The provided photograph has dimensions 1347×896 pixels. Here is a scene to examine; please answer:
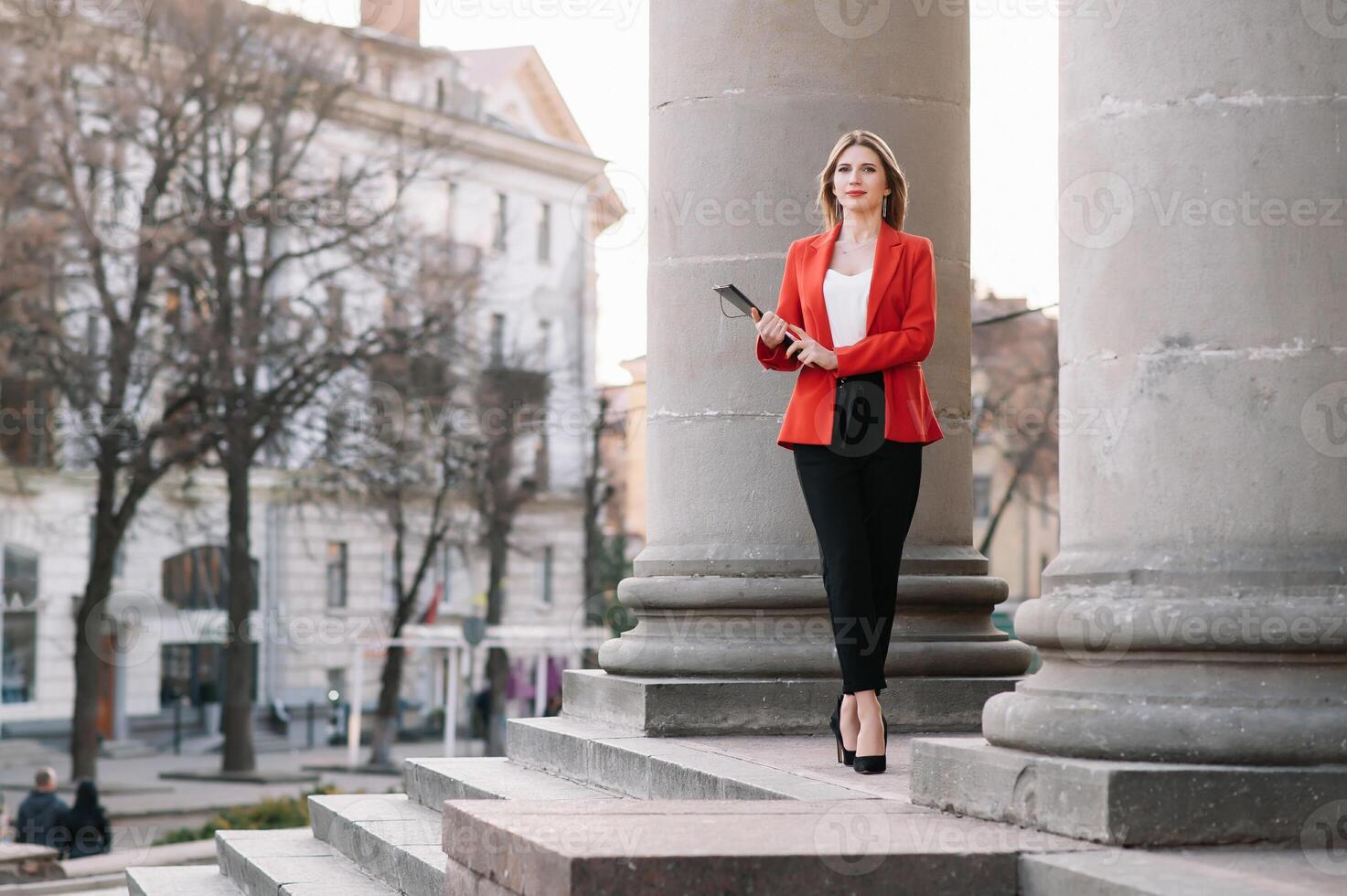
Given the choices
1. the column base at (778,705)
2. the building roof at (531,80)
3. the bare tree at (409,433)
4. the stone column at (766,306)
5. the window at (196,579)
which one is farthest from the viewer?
the building roof at (531,80)

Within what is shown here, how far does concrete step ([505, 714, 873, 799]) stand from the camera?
20.7 feet

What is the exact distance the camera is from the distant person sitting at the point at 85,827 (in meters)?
17.6

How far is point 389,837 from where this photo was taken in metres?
7.74

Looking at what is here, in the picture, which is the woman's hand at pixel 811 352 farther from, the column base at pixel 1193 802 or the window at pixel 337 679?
the window at pixel 337 679

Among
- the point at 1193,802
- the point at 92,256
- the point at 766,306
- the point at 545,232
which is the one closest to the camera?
the point at 1193,802

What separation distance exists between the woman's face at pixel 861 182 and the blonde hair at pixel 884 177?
0.06 feet

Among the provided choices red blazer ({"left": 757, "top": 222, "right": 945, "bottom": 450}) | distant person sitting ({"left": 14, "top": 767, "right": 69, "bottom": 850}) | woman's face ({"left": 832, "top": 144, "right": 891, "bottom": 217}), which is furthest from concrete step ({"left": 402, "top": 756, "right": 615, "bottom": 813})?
distant person sitting ({"left": 14, "top": 767, "right": 69, "bottom": 850})

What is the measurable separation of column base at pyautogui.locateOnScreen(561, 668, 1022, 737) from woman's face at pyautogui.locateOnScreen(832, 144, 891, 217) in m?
2.46

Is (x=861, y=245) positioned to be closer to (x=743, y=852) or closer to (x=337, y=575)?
(x=743, y=852)

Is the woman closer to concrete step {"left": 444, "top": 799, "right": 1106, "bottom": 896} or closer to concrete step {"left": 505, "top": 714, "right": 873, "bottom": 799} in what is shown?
concrete step {"left": 505, "top": 714, "right": 873, "bottom": 799}

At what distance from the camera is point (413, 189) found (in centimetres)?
4903

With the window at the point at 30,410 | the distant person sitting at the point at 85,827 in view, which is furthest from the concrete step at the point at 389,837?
the window at the point at 30,410

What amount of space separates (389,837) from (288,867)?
0.76 meters

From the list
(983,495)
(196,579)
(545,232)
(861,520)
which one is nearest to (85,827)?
(861,520)
